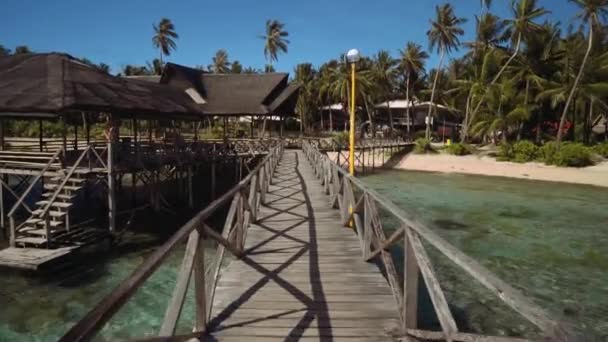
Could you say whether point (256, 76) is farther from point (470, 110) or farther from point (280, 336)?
point (280, 336)

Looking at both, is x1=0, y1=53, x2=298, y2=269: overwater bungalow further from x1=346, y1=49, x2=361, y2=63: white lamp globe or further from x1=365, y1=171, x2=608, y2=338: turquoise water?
x1=365, y1=171, x2=608, y2=338: turquoise water

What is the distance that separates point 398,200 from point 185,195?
1084cm

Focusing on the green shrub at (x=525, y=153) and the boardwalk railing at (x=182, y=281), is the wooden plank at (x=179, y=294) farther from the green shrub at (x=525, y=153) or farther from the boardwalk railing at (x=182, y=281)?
the green shrub at (x=525, y=153)

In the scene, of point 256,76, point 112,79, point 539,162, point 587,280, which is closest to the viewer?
point 587,280

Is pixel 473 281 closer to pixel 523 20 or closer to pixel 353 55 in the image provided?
pixel 353 55

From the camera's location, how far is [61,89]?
12.1 m

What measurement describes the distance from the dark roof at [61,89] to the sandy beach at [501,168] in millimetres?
25062

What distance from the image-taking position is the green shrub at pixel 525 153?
104 ft

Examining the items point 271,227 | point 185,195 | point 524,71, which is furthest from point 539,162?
point 271,227

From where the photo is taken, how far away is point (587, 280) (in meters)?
9.80

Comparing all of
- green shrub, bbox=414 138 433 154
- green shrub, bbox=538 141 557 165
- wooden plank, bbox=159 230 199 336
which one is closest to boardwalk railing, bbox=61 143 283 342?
wooden plank, bbox=159 230 199 336

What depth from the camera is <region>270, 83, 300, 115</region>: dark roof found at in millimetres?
31877

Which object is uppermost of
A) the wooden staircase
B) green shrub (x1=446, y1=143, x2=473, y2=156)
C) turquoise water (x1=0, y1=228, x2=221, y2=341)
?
green shrub (x1=446, y1=143, x2=473, y2=156)

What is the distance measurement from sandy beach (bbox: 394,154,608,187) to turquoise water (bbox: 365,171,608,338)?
1.94m
